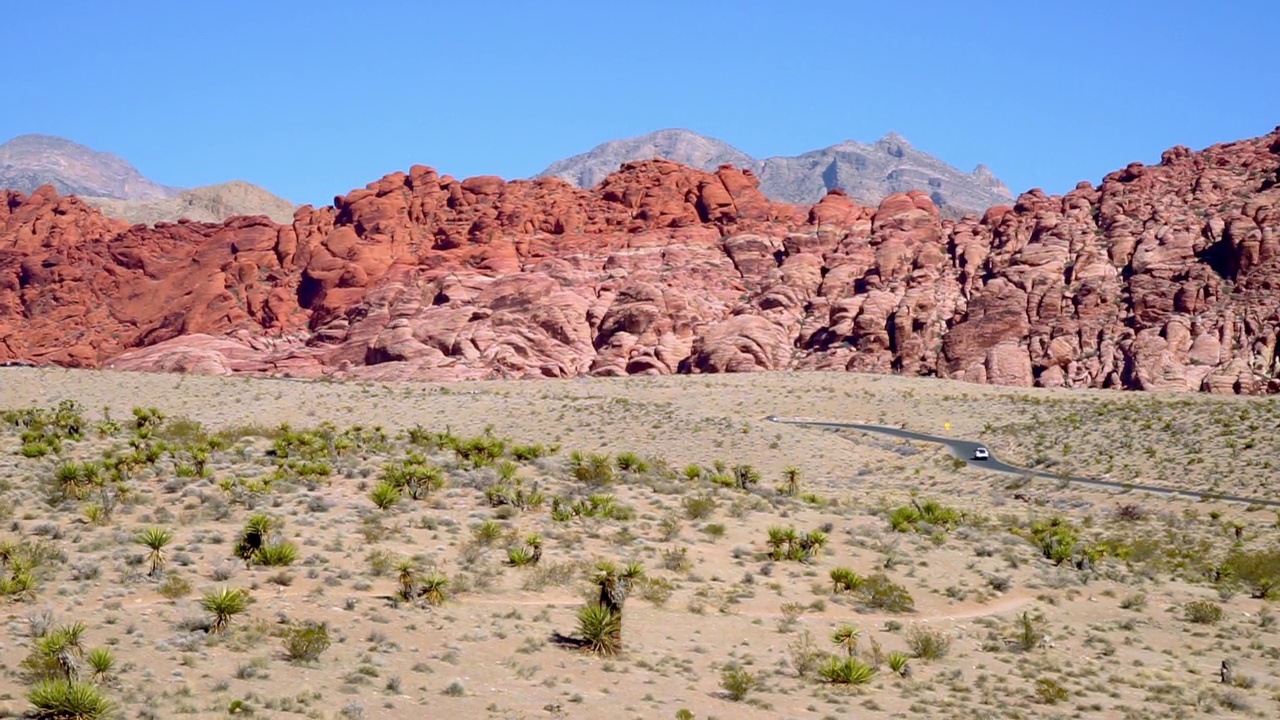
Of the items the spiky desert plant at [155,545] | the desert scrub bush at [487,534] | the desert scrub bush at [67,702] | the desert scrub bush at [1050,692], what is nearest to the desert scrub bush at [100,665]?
the desert scrub bush at [67,702]

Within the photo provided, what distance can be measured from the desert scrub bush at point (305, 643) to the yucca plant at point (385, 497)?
31.5 ft

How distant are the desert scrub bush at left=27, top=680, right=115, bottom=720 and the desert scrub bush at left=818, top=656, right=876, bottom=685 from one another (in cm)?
1019

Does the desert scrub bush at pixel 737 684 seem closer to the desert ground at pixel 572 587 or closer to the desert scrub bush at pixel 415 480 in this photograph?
the desert ground at pixel 572 587

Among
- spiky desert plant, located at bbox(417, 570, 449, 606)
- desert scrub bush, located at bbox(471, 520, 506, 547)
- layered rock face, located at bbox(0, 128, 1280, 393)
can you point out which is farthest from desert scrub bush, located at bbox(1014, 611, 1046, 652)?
layered rock face, located at bbox(0, 128, 1280, 393)

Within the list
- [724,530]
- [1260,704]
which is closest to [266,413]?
[724,530]

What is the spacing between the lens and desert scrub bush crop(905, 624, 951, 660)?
20.1 metres

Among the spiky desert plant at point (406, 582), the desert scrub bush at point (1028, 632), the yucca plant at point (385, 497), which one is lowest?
the desert scrub bush at point (1028, 632)

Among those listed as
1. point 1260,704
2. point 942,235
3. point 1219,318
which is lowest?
point 1260,704

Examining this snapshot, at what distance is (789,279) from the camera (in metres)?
110

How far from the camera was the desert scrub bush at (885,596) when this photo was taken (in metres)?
24.0

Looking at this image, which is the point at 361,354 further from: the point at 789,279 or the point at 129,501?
the point at 129,501

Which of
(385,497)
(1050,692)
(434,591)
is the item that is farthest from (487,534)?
(1050,692)

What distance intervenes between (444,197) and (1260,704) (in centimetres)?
11677

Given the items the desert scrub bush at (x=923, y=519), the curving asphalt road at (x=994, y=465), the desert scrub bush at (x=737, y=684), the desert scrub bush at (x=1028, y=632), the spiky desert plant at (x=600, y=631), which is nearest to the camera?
the desert scrub bush at (x=737, y=684)
